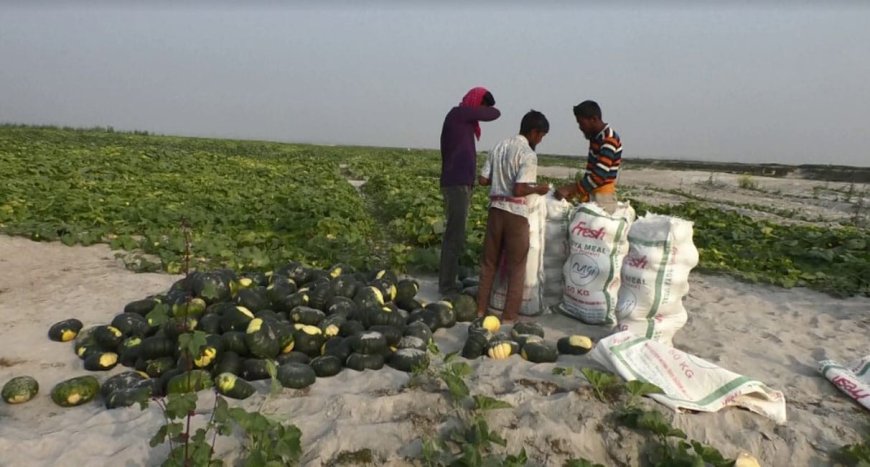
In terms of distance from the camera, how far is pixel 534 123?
16.3 feet

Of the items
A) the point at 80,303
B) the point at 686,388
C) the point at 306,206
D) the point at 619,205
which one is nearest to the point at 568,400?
the point at 686,388

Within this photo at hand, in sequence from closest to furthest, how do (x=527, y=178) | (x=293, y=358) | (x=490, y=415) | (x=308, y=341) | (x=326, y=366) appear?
(x=490, y=415)
(x=326, y=366)
(x=293, y=358)
(x=308, y=341)
(x=527, y=178)

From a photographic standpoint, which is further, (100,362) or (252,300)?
(252,300)

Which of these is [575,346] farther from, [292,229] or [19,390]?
[292,229]

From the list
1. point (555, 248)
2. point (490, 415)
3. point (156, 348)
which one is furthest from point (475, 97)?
point (156, 348)

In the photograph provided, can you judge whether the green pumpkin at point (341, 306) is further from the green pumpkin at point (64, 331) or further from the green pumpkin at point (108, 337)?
the green pumpkin at point (64, 331)

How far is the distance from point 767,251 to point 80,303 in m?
10.4

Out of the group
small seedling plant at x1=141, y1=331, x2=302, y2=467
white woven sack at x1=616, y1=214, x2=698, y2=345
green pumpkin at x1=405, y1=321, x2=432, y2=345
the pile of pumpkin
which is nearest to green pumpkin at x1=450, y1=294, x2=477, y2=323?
the pile of pumpkin

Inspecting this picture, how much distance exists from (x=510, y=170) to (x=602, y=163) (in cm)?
98

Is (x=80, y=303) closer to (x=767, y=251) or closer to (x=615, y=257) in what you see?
(x=615, y=257)

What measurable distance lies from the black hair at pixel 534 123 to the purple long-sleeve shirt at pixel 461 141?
1.79 ft

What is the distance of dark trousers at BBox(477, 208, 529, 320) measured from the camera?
5.05 meters

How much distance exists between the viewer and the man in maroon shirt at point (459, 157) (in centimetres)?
545

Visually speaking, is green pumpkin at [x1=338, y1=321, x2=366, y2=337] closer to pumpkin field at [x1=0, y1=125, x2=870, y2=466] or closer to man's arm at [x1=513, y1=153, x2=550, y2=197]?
pumpkin field at [x1=0, y1=125, x2=870, y2=466]
